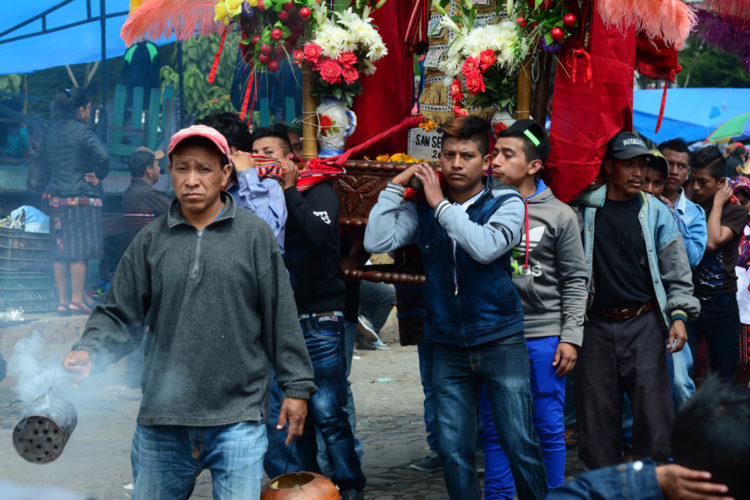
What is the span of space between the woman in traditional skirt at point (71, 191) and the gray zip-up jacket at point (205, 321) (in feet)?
19.2

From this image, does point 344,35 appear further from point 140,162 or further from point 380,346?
point 380,346

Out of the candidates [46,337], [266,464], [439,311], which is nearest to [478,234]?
[439,311]

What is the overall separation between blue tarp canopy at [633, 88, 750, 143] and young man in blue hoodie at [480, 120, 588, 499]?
843 centimetres

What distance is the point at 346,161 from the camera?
5.10 metres

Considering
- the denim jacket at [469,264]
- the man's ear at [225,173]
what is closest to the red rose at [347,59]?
the denim jacket at [469,264]

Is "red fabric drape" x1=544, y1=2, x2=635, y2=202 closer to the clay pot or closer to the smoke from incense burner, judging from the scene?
the clay pot

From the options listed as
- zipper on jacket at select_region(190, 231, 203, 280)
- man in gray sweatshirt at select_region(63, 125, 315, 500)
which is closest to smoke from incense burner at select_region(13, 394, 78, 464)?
man in gray sweatshirt at select_region(63, 125, 315, 500)

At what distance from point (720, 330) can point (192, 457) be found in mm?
4405

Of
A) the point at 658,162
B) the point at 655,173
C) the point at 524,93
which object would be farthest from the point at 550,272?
the point at 655,173

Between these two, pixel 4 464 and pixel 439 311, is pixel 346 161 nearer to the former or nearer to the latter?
pixel 439 311

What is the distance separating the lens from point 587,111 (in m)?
4.73

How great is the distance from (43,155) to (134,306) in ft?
20.4

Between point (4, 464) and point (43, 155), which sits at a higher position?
point (43, 155)

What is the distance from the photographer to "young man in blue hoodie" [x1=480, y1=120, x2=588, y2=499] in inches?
174
